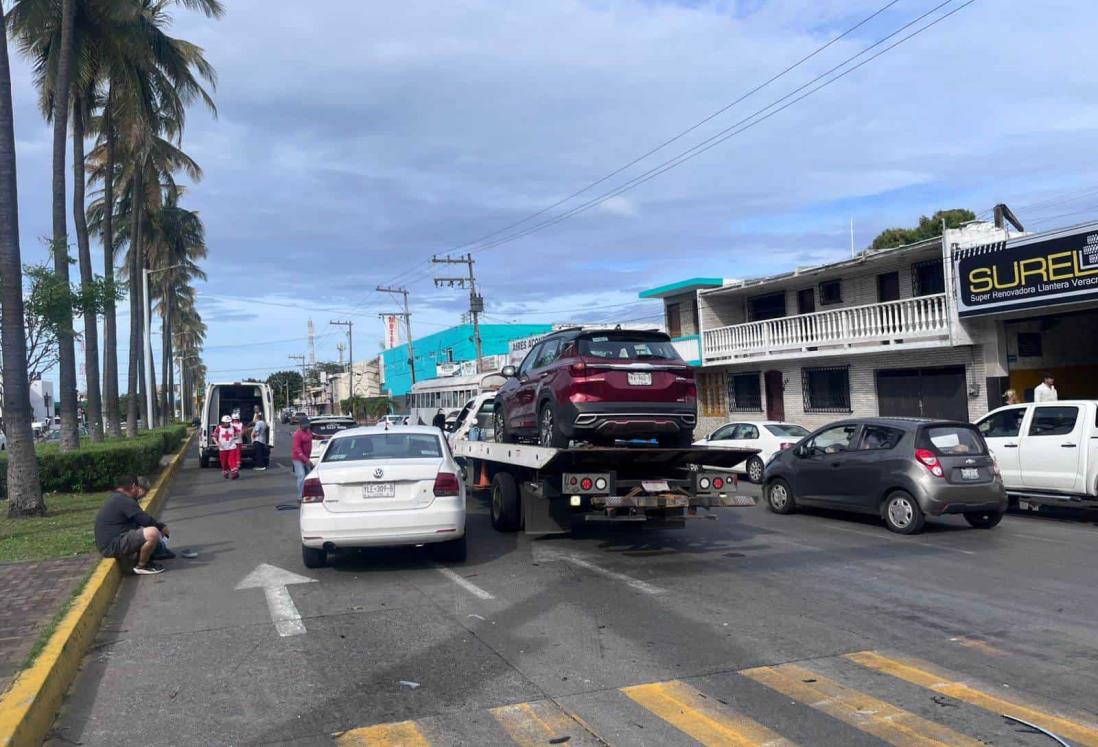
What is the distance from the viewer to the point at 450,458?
32.6ft

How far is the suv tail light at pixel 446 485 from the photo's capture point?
368 inches

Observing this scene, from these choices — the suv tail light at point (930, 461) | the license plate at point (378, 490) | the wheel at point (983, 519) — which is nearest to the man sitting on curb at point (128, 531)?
the license plate at point (378, 490)

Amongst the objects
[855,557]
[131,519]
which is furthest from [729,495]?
[131,519]

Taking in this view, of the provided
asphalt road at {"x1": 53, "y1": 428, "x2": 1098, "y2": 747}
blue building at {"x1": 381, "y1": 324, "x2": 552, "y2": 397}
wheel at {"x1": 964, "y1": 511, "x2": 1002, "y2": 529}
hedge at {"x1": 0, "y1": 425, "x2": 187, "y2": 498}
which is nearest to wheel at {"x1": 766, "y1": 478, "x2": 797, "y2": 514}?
Result: wheel at {"x1": 964, "y1": 511, "x2": 1002, "y2": 529}

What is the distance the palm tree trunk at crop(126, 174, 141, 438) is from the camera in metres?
32.7

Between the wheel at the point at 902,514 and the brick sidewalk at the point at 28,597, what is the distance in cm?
961

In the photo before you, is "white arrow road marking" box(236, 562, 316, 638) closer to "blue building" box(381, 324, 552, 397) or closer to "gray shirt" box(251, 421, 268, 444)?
"gray shirt" box(251, 421, 268, 444)

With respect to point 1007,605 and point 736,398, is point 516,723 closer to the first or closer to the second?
point 1007,605

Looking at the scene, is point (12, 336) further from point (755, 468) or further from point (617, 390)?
point (755, 468)

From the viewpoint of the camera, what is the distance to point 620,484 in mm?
10148

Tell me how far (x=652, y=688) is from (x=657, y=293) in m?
28.9

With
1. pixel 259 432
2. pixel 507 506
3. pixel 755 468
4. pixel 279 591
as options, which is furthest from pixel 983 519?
pixel 259 432

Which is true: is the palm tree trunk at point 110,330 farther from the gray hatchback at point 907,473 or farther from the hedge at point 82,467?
the gray hatchback at point 907,473

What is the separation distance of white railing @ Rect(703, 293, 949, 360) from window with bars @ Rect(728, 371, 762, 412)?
56.2 inches
